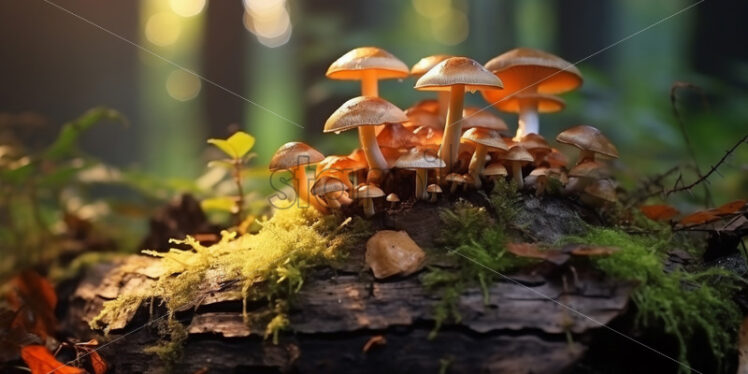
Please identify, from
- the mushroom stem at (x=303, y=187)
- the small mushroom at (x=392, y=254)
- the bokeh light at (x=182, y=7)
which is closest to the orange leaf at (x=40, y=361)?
the mushroom stem at (x=303, y=187)

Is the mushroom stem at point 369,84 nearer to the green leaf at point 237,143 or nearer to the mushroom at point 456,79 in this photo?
the mushroom at point 456,79

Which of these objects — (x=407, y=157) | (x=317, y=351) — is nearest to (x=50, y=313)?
(x=317, y=351)

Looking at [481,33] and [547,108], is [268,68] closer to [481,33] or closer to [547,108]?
[481,33]

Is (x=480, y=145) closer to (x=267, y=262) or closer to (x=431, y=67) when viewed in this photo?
(x=431, y=67)

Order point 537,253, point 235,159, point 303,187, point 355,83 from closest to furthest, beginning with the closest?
point 537,253
point 303,187
point 235,159
point 355,83

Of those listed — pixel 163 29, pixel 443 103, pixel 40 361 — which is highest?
pixel 163 29

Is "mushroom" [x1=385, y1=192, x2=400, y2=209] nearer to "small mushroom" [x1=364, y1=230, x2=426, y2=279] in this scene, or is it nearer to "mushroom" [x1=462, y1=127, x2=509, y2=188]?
"small mushroom" [x1=364, y1=230, x2=426, y2=279]

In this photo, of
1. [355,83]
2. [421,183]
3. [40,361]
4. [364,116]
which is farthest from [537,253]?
[355,83]
